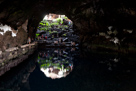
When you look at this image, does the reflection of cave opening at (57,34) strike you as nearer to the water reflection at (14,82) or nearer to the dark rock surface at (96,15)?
the dark rock surface at (96,15)

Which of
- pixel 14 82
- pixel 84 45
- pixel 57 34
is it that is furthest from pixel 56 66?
pixel 57 34

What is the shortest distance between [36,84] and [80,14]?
1068 cm

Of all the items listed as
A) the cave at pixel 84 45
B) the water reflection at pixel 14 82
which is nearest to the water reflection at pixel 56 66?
the cave at pixel 84 45

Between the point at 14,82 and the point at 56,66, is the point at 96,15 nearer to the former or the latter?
the point at 56,66

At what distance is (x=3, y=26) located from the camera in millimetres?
7086

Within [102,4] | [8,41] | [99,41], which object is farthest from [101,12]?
[8,41]

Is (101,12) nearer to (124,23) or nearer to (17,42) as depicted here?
(124,23)

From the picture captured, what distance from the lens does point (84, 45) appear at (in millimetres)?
17672

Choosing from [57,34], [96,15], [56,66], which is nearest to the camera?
[56,66]

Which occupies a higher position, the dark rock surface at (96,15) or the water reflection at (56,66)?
the dark rock surface at (96,15)

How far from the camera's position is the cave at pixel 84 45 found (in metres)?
5.80

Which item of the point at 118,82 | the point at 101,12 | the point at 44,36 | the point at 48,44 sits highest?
the point at 101,12

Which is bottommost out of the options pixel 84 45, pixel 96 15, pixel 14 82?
pixel 14 82

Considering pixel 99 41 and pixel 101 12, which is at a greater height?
pixel 101 12
